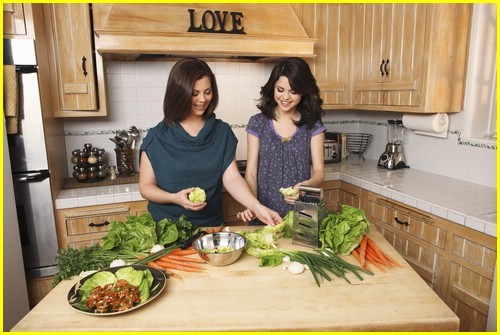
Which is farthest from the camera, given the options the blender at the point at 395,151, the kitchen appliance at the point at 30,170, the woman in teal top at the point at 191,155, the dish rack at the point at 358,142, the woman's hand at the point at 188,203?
the dish rack at the point at 358,142

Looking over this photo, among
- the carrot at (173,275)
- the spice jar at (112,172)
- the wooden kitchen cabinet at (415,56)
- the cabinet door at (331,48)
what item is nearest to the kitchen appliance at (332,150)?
the cabinet door at (331,48)

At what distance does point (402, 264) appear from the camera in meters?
1.40

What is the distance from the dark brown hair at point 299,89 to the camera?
1.98 m

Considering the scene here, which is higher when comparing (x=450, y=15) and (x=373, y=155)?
(x=450, y=15)

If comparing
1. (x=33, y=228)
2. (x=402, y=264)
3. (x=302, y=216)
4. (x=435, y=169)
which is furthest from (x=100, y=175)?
(x=435, y=169)

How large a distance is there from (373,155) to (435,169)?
755 mm

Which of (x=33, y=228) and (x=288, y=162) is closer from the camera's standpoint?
(x=288, y=162)

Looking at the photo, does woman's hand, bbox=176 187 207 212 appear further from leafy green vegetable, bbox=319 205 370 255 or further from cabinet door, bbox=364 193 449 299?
cabinet door, bbox=364 193 449 299

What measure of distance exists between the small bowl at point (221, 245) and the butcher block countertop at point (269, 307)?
0.20ft

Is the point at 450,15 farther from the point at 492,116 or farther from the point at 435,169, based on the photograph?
the point at 435,169

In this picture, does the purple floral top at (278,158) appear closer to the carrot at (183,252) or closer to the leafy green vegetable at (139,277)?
the carrot at (183,252)

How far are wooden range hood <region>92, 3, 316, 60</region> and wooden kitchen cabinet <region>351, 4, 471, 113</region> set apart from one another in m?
0.56

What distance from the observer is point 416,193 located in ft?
8.13

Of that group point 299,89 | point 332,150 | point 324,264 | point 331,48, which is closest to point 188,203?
point 324,264
